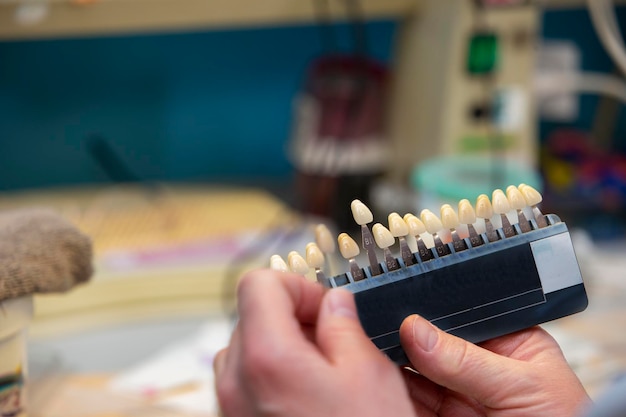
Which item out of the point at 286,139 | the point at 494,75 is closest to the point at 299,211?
the point at 286,139

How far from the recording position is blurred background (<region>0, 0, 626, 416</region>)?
88cm

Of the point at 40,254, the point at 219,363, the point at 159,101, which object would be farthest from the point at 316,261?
the point at 159,101

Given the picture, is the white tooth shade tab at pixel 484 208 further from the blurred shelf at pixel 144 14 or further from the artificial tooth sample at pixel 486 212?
the blurred shelf at pixel 144 14

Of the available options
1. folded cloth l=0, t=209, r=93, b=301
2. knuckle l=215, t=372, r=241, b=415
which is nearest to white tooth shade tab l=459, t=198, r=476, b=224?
knuckle l=215, t=372, r=241, b=415

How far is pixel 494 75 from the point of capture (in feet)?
3.64

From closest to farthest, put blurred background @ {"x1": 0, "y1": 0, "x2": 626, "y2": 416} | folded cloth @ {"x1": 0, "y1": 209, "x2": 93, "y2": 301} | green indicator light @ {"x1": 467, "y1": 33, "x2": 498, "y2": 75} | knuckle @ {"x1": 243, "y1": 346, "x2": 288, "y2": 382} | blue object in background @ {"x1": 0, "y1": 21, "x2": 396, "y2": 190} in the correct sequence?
1. knuckle @ {"x1": 243, "y1": 346, "x2": 288, "y2": 382}
2. folded cloth @ {"x1": 0, "y1": 209, "x2": 93, "y2": 301}
3. blurred background @ {"x1": 0, "y1": 0, "x2": 626, "y2": 416}
4. green indicator light @ {"x1": 467, "y1": 33, "x2": 498, "y2": 75}
5. blue object in background @ {"x1": 0, "y1": 21, "x2": 396, "y2": 190}

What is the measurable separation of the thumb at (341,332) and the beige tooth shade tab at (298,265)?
55mm

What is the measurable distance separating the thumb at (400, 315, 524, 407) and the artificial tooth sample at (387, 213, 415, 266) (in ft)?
0.13

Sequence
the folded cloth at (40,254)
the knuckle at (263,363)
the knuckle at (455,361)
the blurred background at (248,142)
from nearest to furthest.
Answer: the knuckle at (263,363)
the knuckle at (455,361)
the folded cloth at (40,254)
the blurred background at (248,142)

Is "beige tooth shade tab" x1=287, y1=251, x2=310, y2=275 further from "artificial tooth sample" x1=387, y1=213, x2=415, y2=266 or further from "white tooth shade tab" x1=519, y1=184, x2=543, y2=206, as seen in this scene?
"white tooth shade tab" x1=519, y1=184, x2=543, y2=206

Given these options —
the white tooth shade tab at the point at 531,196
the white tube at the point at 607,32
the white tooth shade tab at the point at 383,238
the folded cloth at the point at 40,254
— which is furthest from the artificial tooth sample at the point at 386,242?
the white tube at the point at 607,32

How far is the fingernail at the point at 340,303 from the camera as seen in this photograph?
1.36 feet

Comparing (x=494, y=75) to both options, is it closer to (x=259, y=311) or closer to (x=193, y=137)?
(x=193, y=137)

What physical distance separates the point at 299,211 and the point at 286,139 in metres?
0.28
